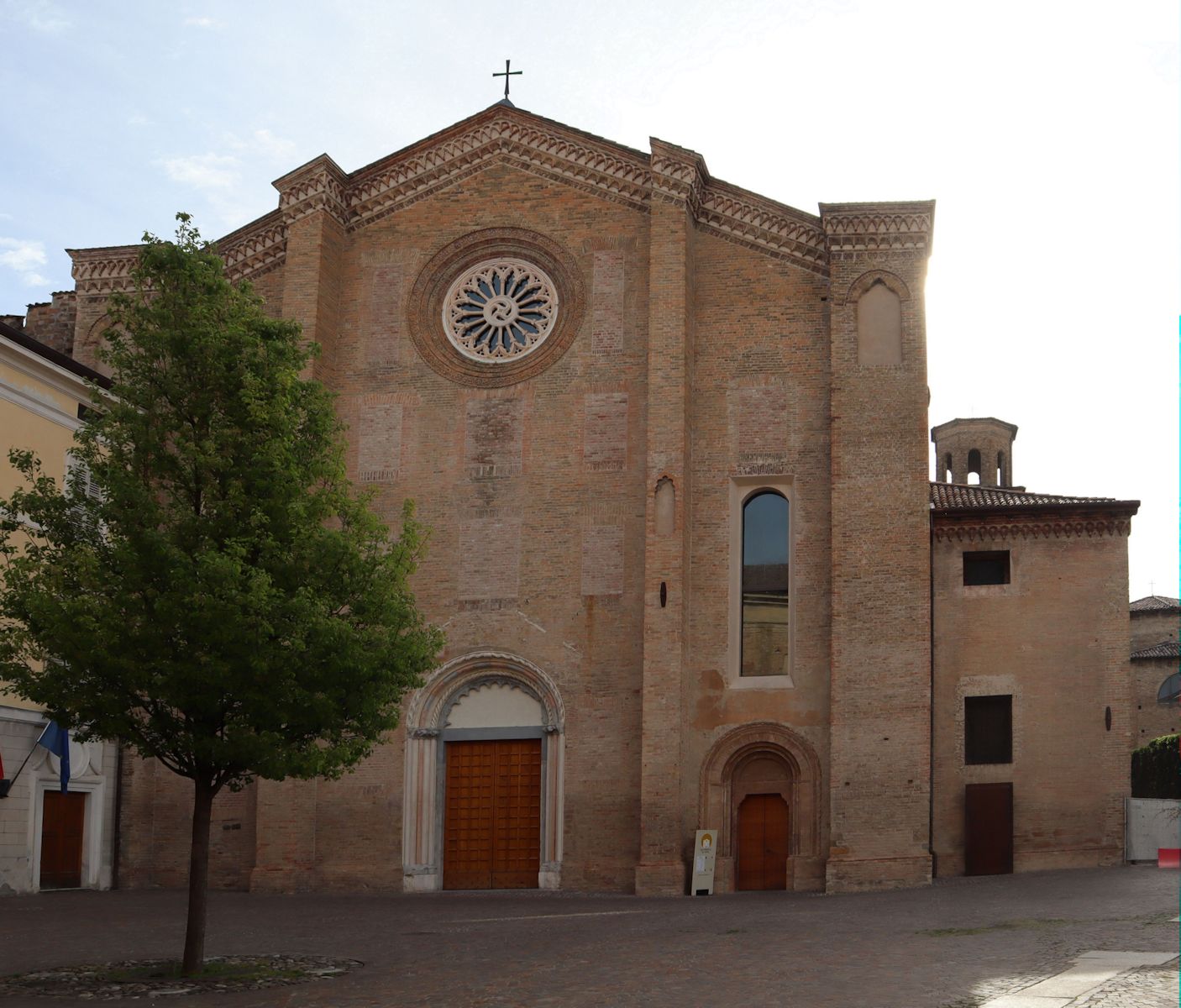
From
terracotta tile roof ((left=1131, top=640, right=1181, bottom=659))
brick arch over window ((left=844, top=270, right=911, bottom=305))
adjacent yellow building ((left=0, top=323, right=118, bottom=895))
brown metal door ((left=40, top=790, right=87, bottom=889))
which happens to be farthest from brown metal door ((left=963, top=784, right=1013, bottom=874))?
terracotta tile roof ((left=1131, top=640, right=1181, bottom=659))

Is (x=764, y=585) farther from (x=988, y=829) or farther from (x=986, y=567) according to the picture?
(x=988, y=829)

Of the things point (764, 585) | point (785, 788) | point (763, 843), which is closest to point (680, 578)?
point (764, 585)

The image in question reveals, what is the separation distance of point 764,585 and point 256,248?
479 inches

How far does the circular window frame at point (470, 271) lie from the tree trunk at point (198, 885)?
1352 cm

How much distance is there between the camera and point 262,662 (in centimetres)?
1366

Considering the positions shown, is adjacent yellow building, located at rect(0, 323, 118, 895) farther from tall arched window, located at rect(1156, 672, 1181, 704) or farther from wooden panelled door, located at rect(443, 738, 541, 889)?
tall arched window, located at rect(1156, 672, 1181, 704)

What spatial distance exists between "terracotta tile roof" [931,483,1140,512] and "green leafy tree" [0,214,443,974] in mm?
14032

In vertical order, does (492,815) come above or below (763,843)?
above

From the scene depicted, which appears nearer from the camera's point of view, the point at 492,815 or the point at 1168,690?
the point at 492,815

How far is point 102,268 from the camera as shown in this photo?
1150 inches

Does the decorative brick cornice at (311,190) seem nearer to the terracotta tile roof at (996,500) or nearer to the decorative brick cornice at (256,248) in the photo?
the decorative brick cornice at (256,248)

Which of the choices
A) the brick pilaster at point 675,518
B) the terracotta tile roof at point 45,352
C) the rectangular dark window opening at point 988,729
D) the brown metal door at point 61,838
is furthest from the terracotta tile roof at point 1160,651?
the terracotta tile roof at point 45,352

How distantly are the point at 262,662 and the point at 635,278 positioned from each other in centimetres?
1482

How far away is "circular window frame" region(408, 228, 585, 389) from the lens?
26922mm
